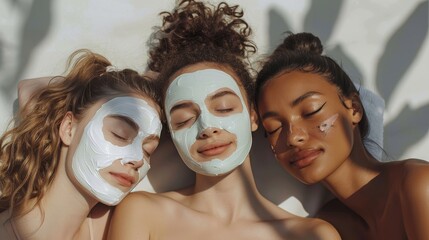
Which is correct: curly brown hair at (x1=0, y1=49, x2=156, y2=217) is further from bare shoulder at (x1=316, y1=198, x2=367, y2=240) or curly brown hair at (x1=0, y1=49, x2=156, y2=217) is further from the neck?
bare shoulder at (x1=316, y1=198, x2=367, y2=240)

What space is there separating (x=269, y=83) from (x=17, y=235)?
3.31 ft

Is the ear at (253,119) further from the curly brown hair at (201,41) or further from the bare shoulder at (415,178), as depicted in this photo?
the bare shoulder at (415,178)

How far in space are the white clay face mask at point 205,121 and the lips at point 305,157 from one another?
0.58 ft

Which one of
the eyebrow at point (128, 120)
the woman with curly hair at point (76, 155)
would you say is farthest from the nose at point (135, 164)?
the eyebrow at point (128, 120)

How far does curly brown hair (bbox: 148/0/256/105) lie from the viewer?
218cm

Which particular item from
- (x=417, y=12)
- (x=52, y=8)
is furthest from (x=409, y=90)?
(x=52, y=8)

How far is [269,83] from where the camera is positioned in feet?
6.93

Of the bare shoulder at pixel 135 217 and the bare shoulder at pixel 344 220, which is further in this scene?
the bare shoulder at pixel 344 220

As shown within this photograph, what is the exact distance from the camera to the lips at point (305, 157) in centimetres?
202

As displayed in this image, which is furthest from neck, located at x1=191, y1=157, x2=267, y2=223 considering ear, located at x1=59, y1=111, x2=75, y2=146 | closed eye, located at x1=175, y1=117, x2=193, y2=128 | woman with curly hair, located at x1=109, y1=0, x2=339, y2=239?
ear, located at x1=59, y1=111, x2=75, y2=146

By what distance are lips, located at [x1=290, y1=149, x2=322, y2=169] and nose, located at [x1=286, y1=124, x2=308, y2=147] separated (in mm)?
38

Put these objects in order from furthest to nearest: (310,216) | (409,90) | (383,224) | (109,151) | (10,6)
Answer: (409,90)
(10,6)
(310,216)
(383,224)
(109,151)

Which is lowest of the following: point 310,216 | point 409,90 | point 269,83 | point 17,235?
point 310,216

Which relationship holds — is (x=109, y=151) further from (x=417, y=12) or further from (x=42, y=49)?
(x=417, y=12)
